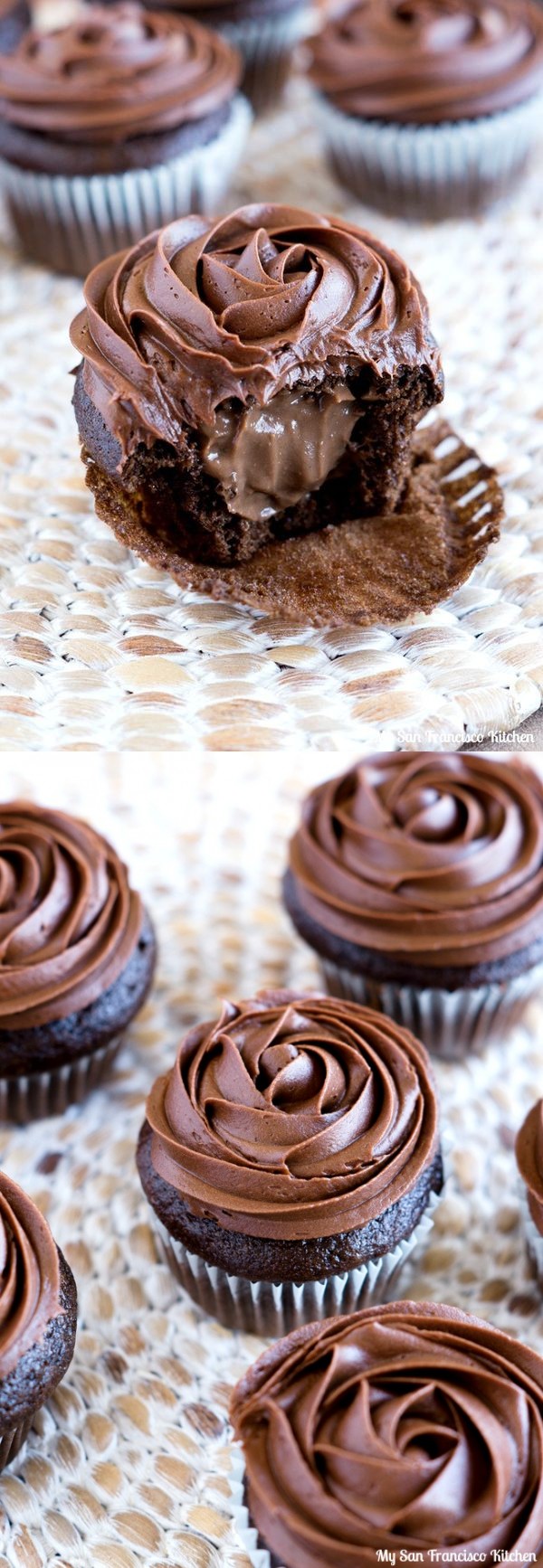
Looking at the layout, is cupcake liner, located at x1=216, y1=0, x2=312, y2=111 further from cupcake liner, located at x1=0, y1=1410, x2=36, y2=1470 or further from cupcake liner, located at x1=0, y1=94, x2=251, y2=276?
cupcake liner, located at x1=0, y1=1410, x2=36, y2=1470

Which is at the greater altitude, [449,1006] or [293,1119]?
[293,1119]

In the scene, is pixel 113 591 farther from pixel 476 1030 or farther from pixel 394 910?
pixel 476 1030

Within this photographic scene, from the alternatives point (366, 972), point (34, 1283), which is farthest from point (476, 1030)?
point (34, 1283)

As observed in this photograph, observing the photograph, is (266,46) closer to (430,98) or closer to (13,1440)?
(430,98)

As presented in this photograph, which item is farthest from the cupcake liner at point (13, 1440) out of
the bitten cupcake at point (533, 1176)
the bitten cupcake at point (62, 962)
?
the bitten cupcake at point (533, 1176)

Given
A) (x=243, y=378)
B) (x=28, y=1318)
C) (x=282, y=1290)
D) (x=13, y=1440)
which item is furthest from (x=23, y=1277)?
(x=243, y=378)

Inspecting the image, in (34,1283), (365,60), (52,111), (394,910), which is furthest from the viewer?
(365,60)
